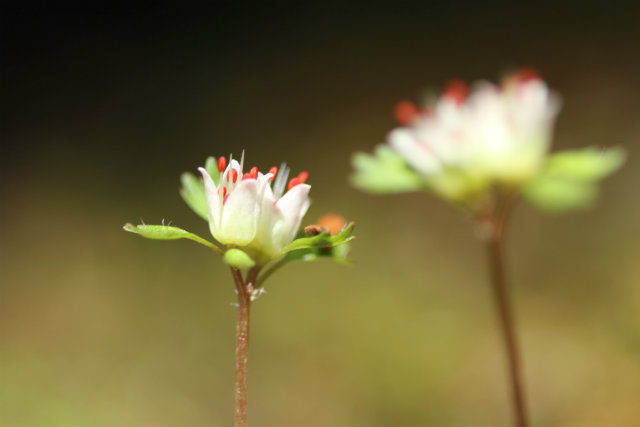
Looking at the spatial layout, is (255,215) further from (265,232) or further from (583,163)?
(583,163)

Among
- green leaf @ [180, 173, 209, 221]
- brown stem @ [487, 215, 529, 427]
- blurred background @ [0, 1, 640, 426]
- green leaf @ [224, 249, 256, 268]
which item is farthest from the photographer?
blurred background @ [0, 1, 640, 426]

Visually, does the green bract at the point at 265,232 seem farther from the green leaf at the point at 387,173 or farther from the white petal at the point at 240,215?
the green leaf at the point at 387,173

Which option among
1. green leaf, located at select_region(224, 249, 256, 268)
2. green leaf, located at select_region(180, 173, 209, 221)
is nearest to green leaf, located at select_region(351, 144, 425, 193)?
green leaf, located at select_region(180, 173, 209, 221)

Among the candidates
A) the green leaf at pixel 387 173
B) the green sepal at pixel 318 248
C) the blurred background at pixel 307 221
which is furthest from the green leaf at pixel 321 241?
the blurred background at pixel 307 221

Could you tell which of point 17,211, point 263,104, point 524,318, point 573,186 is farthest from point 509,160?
point 263,104

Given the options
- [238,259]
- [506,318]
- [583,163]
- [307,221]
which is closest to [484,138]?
[583,163]

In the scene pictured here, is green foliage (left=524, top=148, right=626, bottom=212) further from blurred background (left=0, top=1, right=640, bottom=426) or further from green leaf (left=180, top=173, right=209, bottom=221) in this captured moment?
blurred background (left=0, top=1, right=640, bottom=426)
